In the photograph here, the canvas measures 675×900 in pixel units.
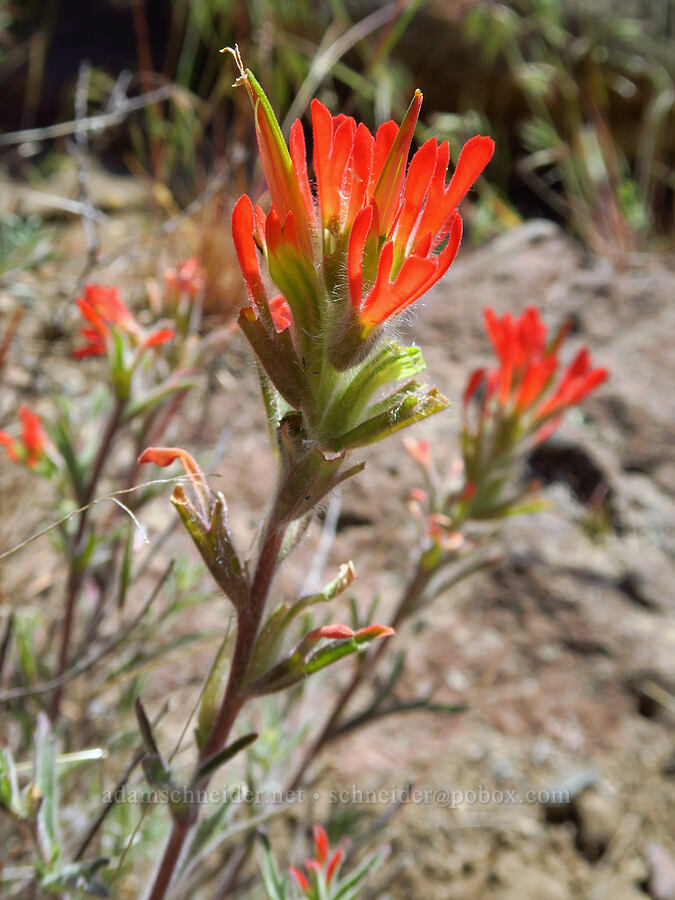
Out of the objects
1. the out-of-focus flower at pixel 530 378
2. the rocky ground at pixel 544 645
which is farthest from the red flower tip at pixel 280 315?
the rocky ground at pixel 544 645

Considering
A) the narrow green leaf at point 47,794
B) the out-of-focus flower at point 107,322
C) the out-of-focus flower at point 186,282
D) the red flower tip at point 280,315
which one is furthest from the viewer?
the out-of-focus flower at point 186,282

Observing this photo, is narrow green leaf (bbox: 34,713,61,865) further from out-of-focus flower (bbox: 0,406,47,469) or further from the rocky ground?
the rocky ground

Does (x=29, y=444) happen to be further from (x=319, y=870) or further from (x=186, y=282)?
(x=319, y=870)

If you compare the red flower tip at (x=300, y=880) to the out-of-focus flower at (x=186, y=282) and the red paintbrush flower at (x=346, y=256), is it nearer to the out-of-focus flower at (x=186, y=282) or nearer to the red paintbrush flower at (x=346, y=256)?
the red paintbrush flower at (x=346, y=256)

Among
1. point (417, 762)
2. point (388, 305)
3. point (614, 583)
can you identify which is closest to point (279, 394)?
point (388, 305)

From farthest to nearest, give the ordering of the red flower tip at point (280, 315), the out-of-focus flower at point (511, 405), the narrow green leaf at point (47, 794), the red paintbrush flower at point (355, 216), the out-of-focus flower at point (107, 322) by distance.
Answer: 1. the out-of-focus flower at point (511, 405)
2. the out-of-focus flower at point (107, 322)
3. the narrow green leaf at point (47, 794)
4. the red flower tip at point (280, 315)
5. the red paintbrush flower at point (355, 216)

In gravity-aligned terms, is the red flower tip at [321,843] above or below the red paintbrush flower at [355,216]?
below
